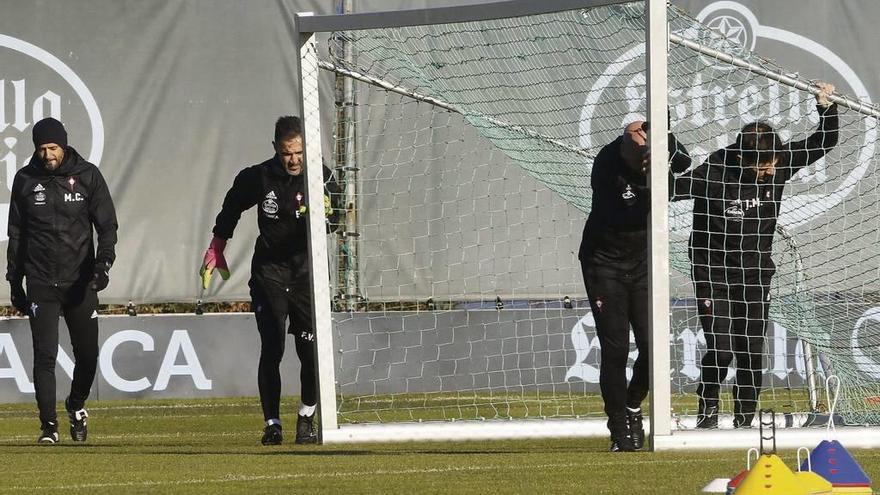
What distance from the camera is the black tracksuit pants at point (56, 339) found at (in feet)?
34.8

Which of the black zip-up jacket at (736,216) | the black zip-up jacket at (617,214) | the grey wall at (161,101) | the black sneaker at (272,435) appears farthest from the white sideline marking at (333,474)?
the grey wall at (161,101)

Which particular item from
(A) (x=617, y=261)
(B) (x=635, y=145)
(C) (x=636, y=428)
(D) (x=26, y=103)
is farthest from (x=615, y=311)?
(D) (x=26, y=103)

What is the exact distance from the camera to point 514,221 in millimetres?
15047

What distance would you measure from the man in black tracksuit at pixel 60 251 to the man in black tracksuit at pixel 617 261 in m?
3.45

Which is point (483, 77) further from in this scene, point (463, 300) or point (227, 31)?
point (227, 31)

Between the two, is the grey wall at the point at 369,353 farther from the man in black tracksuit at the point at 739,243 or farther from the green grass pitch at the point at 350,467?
the man in black tracksuit at the point at 739,243

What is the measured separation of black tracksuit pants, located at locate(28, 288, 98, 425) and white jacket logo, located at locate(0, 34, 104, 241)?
4788 millimetres

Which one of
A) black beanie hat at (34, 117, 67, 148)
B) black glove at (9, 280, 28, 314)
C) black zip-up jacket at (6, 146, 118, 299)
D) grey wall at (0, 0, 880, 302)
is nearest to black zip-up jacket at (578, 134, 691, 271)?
black zip-up jacket at (6, 146, 118, 299)

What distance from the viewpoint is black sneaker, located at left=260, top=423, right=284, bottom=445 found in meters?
9.94

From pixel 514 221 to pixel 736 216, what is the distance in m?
5.09

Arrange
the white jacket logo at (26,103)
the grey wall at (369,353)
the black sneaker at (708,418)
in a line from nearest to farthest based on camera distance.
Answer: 1. the black sneaker at (708,418)
2. the grey wall at (369,353)
3. the white jacket logo at (26,103)

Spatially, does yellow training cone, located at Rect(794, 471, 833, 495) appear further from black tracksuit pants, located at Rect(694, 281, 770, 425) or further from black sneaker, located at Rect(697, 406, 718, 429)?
black tracksuit pants, located at Rect(694, 281, 770, 425)

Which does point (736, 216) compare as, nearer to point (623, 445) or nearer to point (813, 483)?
point (623, 445)

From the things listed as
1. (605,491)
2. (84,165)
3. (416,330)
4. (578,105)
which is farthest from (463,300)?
(605,491)
